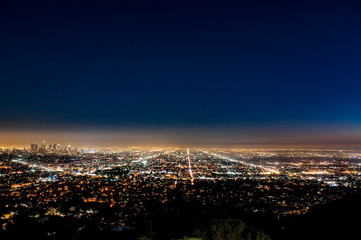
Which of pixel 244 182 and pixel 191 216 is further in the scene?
pixel 244 182


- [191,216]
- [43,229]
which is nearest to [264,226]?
[191,216]

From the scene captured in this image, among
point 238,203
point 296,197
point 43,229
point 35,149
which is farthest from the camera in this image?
point 35,149

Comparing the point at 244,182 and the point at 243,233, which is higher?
the point at 243,233

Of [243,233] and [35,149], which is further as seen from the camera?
[35,149]

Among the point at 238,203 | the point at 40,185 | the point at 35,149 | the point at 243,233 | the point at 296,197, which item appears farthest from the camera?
the point at 35,149

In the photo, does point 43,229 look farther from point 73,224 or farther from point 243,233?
point 243,233

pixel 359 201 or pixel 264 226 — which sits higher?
pixel 359 201

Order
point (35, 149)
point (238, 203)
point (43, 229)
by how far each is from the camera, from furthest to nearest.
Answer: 1. point (35, 149)
2. point (238, 203)
3. point (43, 229)

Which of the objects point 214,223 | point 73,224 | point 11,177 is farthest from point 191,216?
point 11,177

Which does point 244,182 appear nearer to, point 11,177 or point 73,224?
point 73,224
